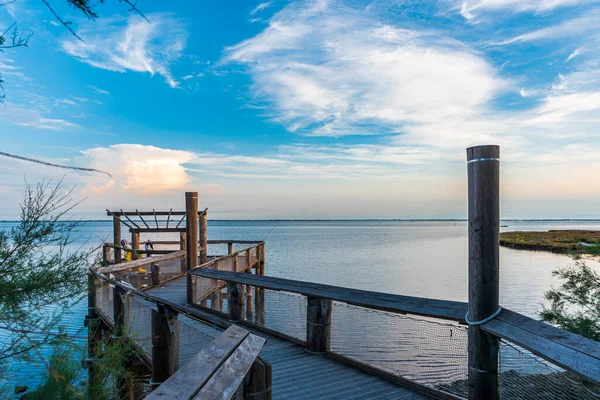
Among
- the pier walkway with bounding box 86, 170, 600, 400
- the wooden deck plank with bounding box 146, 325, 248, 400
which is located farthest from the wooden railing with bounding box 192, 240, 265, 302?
the wooden deck plank with bounding box 146, 325, 248, 400

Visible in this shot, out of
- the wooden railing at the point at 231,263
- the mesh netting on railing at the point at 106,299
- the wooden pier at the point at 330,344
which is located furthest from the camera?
the wooden railing at the point at 231,263

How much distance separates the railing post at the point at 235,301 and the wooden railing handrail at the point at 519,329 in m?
1.74

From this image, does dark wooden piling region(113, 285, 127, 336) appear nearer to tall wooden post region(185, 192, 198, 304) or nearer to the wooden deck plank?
tall wooden post region(185, 192, 198, 304)

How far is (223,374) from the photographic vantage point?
6.91ft

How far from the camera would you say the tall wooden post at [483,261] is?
353 cm

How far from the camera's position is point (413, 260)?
41406 mm

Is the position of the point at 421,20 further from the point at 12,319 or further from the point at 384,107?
the point at 12,319

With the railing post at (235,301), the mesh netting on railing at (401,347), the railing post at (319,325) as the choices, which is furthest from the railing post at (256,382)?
the mesh netting on railing at (401,347)

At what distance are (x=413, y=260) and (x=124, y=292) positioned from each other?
37.9m

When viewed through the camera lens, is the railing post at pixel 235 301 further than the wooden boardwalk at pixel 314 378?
Yes

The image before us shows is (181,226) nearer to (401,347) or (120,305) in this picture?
(401,347)

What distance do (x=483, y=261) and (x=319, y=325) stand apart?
106 inches

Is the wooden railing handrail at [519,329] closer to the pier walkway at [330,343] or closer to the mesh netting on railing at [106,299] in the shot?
the pier walkway at [330,343]

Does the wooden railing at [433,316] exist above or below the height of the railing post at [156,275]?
above
